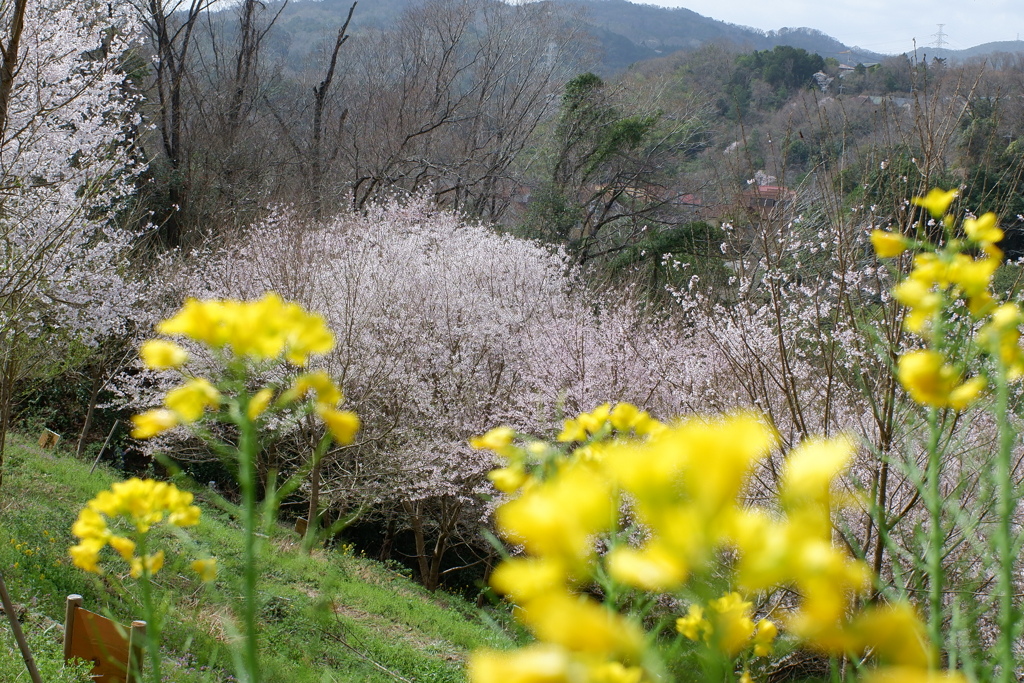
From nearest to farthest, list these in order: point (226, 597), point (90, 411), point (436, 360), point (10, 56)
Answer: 1. point (10, 56)
2. point (226, 597)
3. point (436, 360)
4. point (90, 411)

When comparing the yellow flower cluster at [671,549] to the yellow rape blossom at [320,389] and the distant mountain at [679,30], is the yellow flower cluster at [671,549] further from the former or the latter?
the distant mountain at [679,30]

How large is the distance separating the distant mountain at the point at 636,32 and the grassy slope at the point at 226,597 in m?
40.9

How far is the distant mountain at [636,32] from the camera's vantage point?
5301 cm

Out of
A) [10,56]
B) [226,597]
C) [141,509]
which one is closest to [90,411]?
[226,597]

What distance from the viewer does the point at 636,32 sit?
81.4 metres

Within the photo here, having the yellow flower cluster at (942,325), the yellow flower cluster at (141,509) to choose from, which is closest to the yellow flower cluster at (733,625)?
the yellow flower cluster at (942,325)

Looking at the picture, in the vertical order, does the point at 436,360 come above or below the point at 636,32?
below

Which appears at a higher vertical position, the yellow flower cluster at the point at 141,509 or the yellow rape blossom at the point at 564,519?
the yellow rape blossom at the point at 564,519

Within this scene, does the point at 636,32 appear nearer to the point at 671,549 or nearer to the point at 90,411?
the point at 90,411

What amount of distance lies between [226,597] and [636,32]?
86.5 meters

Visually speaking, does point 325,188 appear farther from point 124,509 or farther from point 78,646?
point 124,509

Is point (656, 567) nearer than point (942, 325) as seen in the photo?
Yes

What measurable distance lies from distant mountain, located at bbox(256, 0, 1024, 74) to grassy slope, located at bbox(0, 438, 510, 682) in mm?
40879

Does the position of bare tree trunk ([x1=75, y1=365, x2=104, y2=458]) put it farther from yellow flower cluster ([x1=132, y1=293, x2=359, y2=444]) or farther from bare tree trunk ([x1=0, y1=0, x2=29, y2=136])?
yellow flower cluster ([x1=132, y1=293, x2=359, y2=444])
